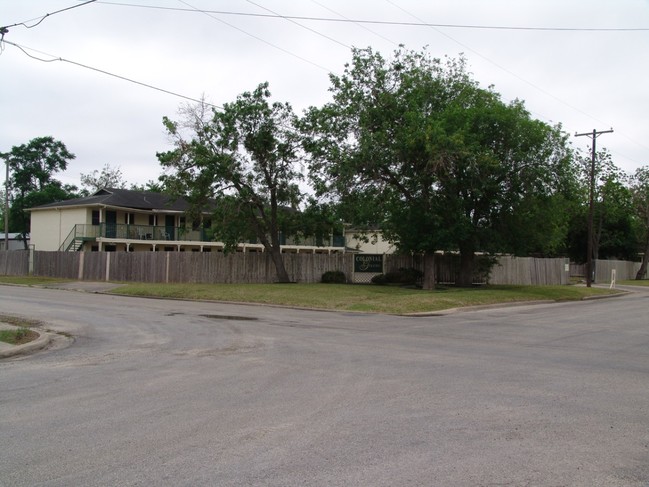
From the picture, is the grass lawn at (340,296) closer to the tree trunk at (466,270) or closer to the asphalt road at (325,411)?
the tree trunk at (466,270)

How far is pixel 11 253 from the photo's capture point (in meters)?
41.5

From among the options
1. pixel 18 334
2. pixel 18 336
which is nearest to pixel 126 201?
pixel 18 334

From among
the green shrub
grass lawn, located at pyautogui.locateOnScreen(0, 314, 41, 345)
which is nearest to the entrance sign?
the green shrub

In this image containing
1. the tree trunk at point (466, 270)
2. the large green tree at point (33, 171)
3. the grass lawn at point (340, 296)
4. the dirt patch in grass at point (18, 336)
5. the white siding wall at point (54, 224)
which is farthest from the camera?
the large green tree at point (33, 171)

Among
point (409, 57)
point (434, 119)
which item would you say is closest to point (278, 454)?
point (434, 119)

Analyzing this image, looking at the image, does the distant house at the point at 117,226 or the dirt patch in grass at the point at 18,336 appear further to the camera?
the distant house at the point at 117,226

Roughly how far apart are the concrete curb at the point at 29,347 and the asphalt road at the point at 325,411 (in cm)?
38

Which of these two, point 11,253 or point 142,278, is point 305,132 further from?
point 11,253

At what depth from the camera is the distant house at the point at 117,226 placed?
138 ft

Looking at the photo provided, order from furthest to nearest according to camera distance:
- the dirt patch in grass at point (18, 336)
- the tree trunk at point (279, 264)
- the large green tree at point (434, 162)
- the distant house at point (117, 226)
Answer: the distant house at point (117, 226) < the tree trunk at point (279, 264) < the large green tree at point (434, 162) < the dirt patch in grass at point (18, 336)

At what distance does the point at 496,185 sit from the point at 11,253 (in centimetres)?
3477

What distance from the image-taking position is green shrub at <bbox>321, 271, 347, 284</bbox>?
33406 mm

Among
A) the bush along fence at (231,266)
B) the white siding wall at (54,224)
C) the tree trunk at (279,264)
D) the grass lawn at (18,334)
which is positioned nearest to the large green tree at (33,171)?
the white siding wall at (54,224)

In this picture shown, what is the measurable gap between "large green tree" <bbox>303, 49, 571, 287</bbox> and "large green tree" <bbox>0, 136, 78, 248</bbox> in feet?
143
